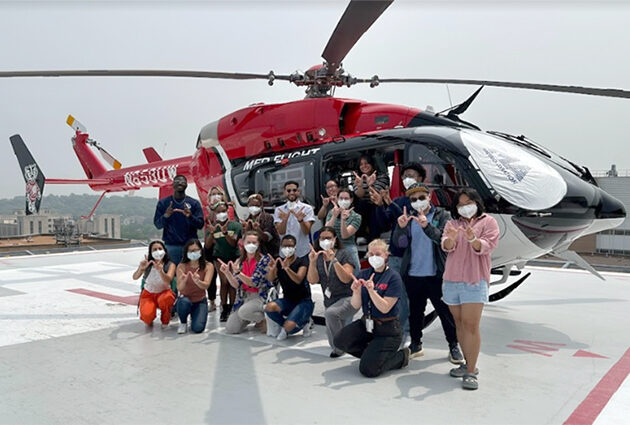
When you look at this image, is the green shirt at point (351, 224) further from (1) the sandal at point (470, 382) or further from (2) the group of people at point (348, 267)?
(1) the sandal at point (470, 382)

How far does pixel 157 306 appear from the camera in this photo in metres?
5.81

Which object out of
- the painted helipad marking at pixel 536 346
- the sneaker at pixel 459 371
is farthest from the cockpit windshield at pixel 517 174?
the sneaker at pixel 459 371

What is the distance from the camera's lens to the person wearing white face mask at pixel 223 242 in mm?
6035

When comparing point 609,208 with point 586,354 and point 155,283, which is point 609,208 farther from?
point 155,283

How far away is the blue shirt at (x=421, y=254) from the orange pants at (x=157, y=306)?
3.01 m

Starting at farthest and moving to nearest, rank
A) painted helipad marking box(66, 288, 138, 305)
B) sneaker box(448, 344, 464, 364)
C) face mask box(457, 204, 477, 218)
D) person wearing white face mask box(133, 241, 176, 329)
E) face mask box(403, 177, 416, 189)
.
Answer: painted helipad marking box(66, 288, 138, 305)
person wearing white face mask box(133, 241, 176, 329)
face mask box(403, 177, 416, 189)
sneaker box(448, 344, 464, 364)
face mask box(457, 204, 477, 218)

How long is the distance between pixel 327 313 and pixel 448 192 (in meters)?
1.81

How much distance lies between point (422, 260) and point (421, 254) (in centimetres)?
6

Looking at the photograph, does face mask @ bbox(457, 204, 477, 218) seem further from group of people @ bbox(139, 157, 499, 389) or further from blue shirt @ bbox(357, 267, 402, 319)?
blue shirt @ bbox(357, 267, 402, 319)

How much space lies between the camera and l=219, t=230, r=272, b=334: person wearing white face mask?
5.43 m

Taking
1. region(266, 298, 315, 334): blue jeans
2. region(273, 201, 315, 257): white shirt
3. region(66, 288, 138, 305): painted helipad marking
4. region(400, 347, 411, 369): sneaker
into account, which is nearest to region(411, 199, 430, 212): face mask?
region(400, 347, 411, 369): sneaker

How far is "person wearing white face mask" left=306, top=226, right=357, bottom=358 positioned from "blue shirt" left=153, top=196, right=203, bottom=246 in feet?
6.53

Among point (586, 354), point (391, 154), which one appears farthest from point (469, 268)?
point (391, 154)

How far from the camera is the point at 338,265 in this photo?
4648 mm
